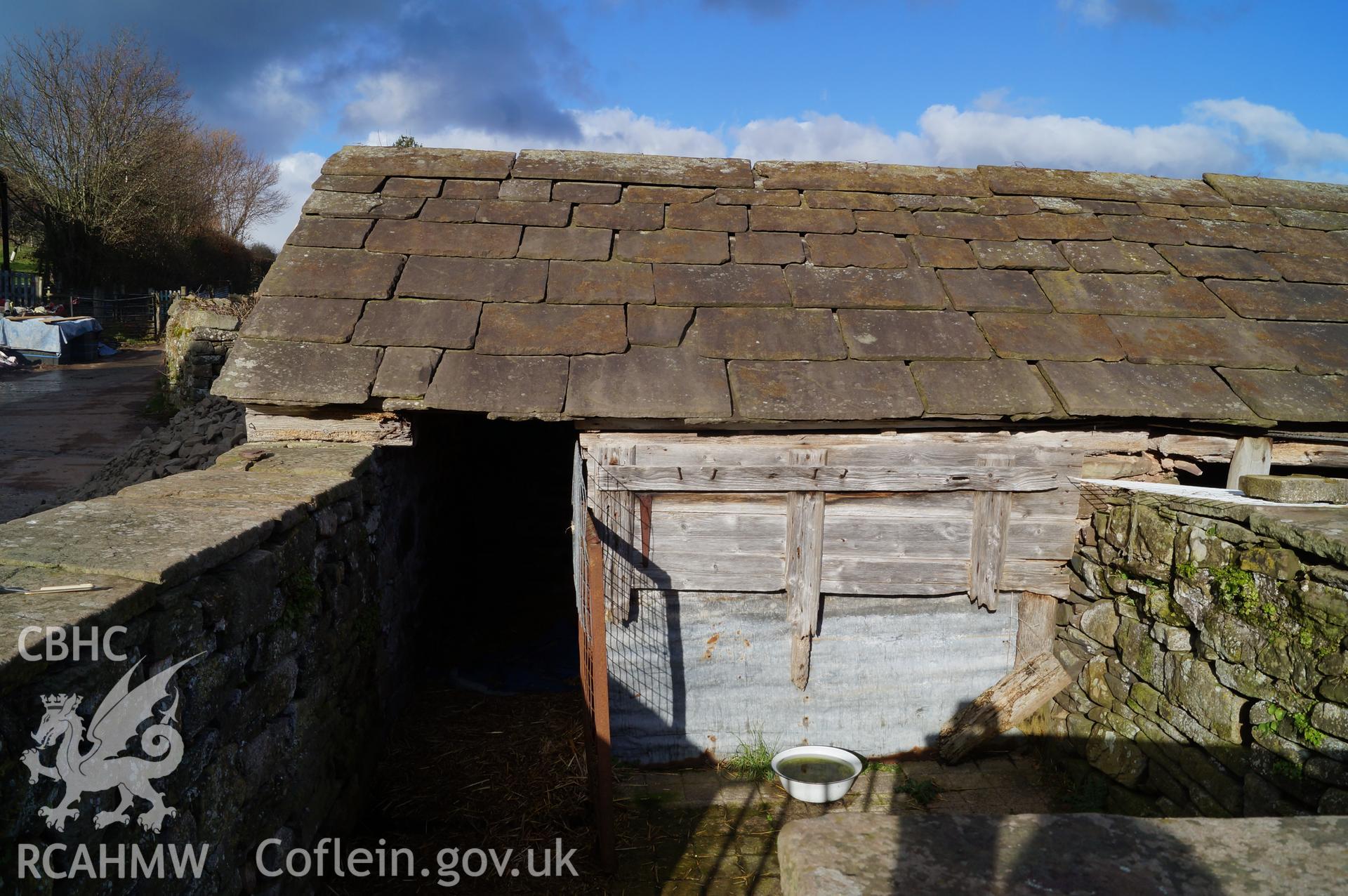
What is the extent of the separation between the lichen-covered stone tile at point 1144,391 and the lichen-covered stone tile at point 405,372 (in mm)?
3343

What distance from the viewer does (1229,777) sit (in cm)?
340

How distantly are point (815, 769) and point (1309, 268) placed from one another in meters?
4.72

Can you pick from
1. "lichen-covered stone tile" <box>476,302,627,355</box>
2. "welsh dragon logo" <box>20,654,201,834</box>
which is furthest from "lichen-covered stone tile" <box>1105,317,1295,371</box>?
"welsh dragon logo" <box>20,654,201,834</box>

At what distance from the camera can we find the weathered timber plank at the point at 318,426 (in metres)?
4.27

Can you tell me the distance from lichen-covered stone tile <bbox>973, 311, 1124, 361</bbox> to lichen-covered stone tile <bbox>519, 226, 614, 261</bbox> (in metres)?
2.34

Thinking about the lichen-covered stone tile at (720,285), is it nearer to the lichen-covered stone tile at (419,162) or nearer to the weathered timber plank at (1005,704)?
the lichen-covered stone tile at (419,162)

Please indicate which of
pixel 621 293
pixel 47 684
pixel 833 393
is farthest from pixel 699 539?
pixel 47 684

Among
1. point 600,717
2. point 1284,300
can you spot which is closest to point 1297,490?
point 1284,300

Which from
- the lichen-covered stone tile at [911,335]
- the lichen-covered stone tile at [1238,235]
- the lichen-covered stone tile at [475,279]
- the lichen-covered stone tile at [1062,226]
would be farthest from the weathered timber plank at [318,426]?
the lichen-covered stone tile at [1238,235]

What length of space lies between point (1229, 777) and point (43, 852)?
13.4ft

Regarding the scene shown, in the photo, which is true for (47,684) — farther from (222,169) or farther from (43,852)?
(222,169)

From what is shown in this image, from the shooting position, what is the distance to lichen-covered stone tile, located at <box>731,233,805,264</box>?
16.7 feet

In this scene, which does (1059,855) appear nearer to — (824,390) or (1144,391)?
(824,390)

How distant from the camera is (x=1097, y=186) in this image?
6.03m
